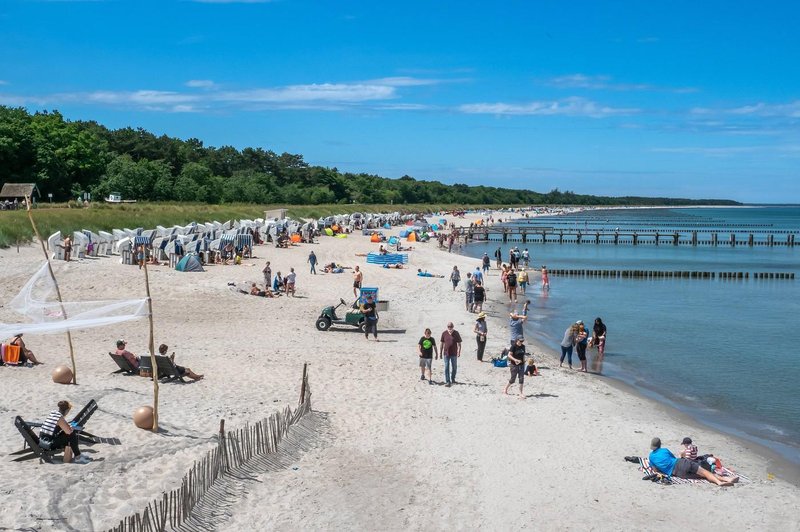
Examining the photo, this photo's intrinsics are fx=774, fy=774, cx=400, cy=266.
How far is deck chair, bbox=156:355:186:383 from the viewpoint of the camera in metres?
14.2

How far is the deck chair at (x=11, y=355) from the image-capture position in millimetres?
14898

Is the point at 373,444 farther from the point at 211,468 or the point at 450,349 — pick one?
the point at 450,349

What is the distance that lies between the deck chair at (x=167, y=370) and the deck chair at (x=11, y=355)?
114 inches

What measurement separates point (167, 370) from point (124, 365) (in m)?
1.02

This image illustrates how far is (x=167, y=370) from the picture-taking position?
14.4 m

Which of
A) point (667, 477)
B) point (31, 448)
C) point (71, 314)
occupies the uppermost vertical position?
point (71, 314)

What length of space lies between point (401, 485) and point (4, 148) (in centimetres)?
5001

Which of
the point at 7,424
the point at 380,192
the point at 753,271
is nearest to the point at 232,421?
Result: the point at 7,424

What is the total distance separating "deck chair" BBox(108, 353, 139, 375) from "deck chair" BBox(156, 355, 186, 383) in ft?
2.03

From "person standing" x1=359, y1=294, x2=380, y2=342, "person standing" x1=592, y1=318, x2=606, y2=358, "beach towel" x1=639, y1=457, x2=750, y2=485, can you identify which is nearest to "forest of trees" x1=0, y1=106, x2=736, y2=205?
"person standing" x1=359, y1=294, x2=380, y2=342

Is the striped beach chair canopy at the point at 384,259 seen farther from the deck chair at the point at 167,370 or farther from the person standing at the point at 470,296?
the deck chair at the point at 167,370

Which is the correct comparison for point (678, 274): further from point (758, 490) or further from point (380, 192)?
point (380, 192)

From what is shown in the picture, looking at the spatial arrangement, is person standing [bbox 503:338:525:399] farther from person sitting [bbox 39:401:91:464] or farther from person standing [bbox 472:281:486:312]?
person standing [bbox 472:281:486:312]

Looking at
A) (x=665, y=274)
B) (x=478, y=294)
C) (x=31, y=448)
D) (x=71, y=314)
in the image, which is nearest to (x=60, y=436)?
(x=31, y=448)
